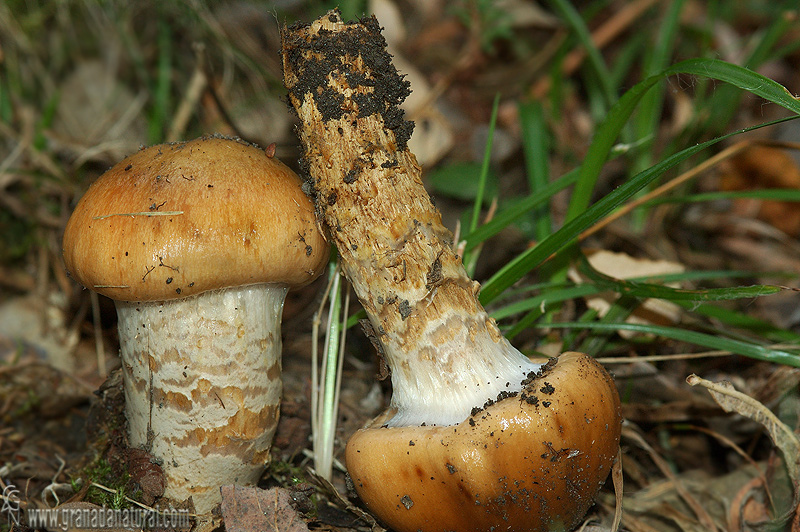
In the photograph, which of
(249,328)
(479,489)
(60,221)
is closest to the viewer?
(479,489)

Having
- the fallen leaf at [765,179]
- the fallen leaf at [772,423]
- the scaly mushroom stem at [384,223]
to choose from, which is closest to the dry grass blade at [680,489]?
the fallen leaf at [772,423]

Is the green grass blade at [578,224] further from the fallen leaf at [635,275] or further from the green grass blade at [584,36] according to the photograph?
the green grass blade at [584,36]

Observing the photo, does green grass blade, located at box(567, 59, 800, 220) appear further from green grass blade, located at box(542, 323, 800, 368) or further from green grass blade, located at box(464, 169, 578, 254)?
green grass blade, located at box(542, 323, 800, 368)

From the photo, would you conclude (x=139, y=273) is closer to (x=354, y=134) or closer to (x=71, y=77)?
(x=354, y=134)

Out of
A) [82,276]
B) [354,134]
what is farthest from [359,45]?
[82,276]

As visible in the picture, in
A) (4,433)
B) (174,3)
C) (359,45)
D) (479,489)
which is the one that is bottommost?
(4,433)

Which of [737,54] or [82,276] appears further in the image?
[737,54]

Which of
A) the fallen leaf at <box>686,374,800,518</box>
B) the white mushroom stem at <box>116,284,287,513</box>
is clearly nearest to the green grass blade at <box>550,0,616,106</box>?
the fallen leaf at <box>686,374,800,518</box>
